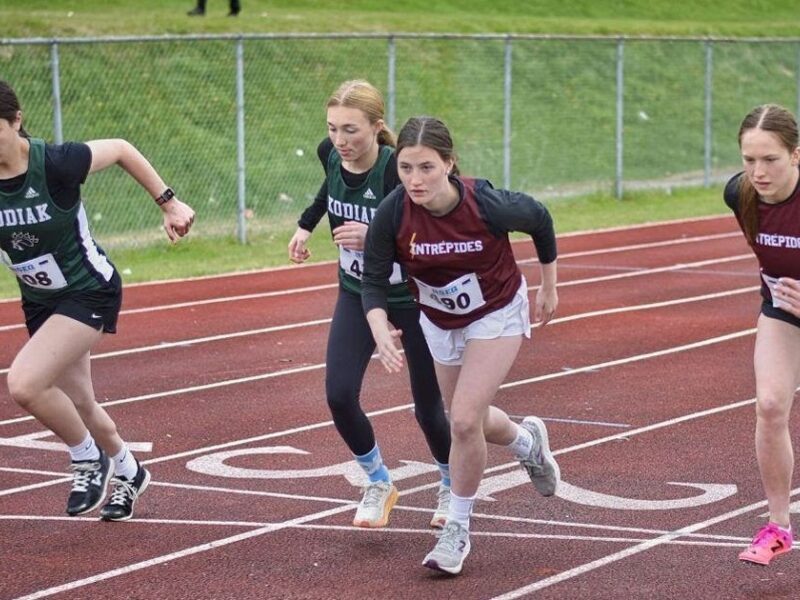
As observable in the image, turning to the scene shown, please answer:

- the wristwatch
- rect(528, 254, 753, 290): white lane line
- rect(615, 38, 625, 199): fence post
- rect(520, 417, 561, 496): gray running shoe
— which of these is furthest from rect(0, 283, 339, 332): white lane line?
rect(615, 38, 625, 199): fence post

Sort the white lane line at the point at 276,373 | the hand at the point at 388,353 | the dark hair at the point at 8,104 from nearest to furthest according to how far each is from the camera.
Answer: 1. the hand at the point at 388,353
2. the dark hair at the point at 8,104
3. the white lane line at the point at 276,373

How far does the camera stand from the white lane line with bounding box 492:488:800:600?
18.4ft

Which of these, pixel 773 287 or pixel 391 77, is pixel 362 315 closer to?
pixel 773 287

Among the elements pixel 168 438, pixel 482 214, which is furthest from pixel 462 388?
pixel 168 438

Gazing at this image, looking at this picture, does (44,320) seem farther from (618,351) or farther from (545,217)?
(618,351)

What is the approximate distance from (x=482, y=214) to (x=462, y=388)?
2.19 feet

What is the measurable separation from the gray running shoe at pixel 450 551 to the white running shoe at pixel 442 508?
563 mm

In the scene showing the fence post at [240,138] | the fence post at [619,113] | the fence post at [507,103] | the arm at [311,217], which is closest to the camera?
the arm at [311,217]

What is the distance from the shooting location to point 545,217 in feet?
19.5

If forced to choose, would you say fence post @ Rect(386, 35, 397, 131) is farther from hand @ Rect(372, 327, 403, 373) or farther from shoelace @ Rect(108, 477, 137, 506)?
hand @ Rect(372, 327, 403, 373)

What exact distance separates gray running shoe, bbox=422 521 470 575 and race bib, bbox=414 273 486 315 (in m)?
0.82

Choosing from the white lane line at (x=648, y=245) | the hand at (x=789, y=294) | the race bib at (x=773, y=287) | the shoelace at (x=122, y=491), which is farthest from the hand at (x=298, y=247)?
the white lane line at (x=648, y=245)

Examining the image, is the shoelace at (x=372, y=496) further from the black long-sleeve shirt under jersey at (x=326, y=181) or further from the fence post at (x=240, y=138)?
the fence post at (x=240, y=138)

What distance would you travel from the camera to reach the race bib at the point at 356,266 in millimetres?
6419
